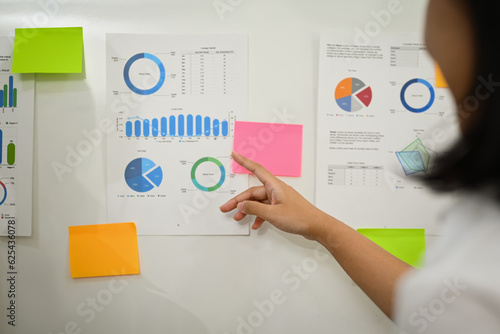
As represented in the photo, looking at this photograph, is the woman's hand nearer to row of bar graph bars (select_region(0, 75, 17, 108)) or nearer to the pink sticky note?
the pink sticky note

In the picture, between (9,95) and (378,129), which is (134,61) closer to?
(9,95)

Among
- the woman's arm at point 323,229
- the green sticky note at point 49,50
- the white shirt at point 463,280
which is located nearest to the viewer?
the white shirt at point 463,280

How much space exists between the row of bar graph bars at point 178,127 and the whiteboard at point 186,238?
0.26ft

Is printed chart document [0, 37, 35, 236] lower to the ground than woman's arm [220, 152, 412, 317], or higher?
higher

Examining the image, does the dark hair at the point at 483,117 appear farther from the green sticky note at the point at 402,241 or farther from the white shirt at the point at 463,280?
the green sticky note at the point at 402,241

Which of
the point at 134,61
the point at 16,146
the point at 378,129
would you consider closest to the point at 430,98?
the point at 378,129

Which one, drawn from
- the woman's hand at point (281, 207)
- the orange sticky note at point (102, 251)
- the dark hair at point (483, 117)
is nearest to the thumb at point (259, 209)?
the woman's hand at point (281, 207)

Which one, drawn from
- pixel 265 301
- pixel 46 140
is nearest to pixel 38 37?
pixel 46 140

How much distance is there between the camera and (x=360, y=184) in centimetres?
75

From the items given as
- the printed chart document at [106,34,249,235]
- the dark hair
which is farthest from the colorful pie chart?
the dark hair

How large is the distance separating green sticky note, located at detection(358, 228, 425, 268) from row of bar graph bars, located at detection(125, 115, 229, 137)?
1.32ft

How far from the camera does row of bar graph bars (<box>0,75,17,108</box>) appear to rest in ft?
2.47

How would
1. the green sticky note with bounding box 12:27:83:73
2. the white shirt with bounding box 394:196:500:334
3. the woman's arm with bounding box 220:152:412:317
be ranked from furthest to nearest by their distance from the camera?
the green sticky note with bounding box 12:27:83:73
the woman's arm with bounding box 220:152:412:317
the white shirt with bounding box 394:196:500:334

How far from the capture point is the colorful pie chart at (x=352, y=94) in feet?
2.46
